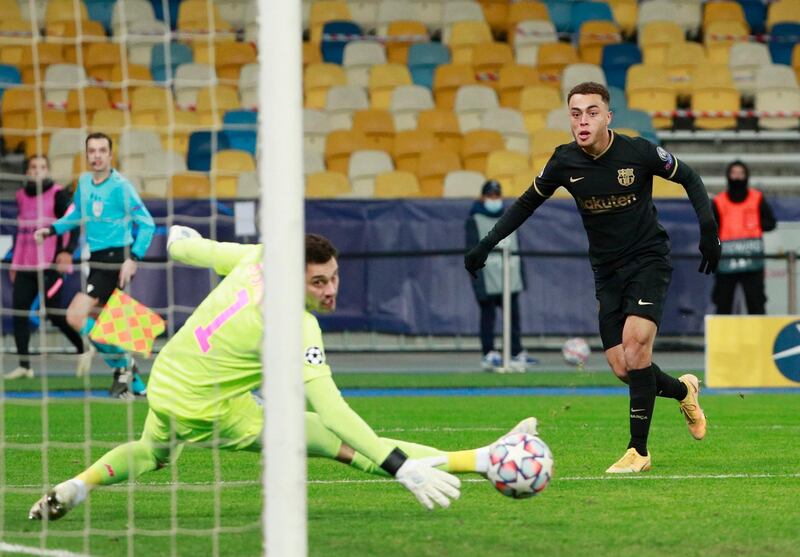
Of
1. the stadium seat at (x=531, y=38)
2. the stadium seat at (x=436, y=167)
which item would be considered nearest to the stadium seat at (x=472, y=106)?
the stadium seat at (x=436, y=167)

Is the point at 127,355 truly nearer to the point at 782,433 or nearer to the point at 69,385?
the point at 69,385

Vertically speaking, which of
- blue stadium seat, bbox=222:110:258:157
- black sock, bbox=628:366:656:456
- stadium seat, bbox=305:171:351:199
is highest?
blue stadium seat, bbox=222:110:258:157

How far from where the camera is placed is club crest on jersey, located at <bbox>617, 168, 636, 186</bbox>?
311 inches

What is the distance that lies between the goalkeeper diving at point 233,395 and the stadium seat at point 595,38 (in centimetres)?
1616

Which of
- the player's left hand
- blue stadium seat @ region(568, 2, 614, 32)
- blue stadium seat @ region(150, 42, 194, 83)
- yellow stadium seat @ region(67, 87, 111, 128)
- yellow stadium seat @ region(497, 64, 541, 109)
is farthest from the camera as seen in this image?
blue stadium seat @ region(568, 2, 614, 32)

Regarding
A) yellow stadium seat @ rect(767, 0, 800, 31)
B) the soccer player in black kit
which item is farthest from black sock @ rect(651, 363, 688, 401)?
yellow stadium seat @ rect(767, 0, 800, 31)

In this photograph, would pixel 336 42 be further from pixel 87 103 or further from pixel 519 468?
pixel 519 468

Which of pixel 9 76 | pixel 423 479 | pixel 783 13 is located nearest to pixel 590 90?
pixel 423 479

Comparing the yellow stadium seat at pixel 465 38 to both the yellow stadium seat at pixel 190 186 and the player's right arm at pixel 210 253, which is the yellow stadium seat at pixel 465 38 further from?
the player's right arm at pixel 210 253

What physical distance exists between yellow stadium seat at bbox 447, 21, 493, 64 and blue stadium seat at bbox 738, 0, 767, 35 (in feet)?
13.8

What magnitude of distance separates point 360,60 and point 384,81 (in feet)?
1.97

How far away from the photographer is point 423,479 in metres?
5.56

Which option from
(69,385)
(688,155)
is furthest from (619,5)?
(69,385)

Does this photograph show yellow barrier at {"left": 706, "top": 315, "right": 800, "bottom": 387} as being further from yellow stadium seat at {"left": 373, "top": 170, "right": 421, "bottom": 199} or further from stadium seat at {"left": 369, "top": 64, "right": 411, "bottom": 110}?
stadium seat at {"left": 369, "top": 64, "right": 411, "bottom": 110}
